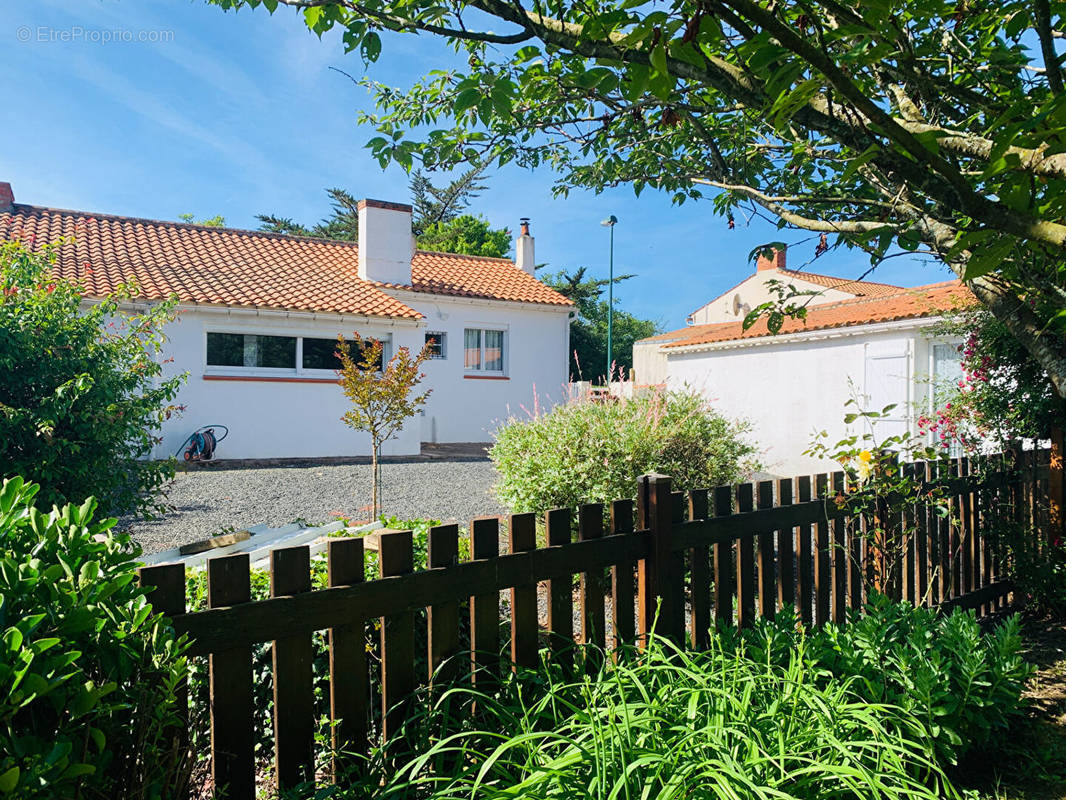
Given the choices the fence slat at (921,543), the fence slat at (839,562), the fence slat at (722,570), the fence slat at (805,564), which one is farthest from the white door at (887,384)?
the fence slat at (722,570)

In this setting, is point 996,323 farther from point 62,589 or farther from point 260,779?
point 62,589

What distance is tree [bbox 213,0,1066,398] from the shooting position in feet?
6.86

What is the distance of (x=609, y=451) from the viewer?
5.62m

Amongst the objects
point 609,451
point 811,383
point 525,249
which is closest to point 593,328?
point 525,249

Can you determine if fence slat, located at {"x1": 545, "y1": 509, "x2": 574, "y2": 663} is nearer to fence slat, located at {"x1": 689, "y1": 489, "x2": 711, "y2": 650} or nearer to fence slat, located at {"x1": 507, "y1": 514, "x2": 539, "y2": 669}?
fence slat, located at {"x1": 507, "y1": 514, "x2": 539, "y2": 669}

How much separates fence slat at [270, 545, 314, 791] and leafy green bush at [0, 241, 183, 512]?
3.91m

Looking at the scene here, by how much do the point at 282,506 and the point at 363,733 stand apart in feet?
26.8

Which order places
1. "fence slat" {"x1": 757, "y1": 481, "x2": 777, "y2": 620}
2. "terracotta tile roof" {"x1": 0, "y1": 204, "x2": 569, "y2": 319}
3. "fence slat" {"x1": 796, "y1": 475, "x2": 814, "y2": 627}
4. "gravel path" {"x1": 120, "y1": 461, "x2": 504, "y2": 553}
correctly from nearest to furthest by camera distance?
"fence slat" {"x1": 757, "y1": 481, "x2": 777, "y2": 620}, "fence slat" {"x1": 796, "y1": 475, "x2": 814, "y2": 627}, "gravel path" {"x1": 120, "y1": 461, "x2": 504, "y2": 553}, "terracotta tile roof" {"x1": 0, "y1": 204, "x2": 569, "y2": 319}

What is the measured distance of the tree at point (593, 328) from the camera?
103 ft

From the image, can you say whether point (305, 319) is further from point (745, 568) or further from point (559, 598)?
point (559, 598)

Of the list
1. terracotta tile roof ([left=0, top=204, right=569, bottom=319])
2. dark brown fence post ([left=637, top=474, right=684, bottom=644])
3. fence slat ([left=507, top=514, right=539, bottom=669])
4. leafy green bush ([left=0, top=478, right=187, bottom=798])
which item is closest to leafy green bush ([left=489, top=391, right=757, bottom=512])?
dark brown fence post ([left=637, top=474, right=684, bottom=644])

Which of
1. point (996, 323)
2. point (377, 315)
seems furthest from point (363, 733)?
point (377, 315)

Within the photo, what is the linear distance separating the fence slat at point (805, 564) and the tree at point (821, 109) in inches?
48.2

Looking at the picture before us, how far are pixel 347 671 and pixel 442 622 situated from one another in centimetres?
33
